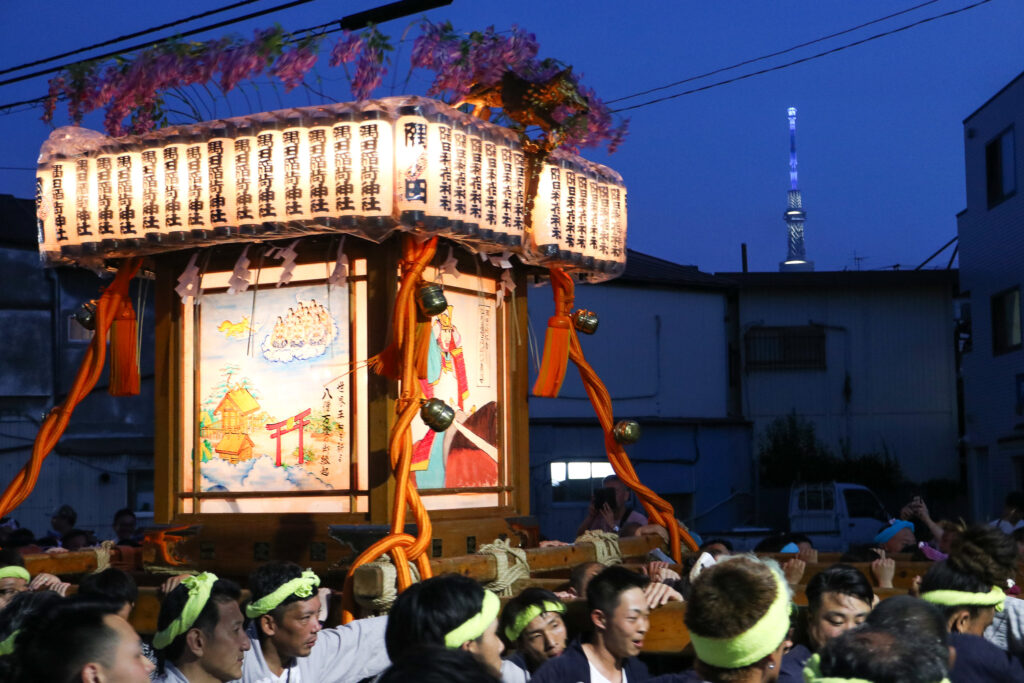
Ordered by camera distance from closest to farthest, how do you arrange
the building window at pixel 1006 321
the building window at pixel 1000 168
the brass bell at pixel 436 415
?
1. the brass bell at pixel 436 415
2. the building window at pixel 1000 168
3. the building window at pixel 1006 321

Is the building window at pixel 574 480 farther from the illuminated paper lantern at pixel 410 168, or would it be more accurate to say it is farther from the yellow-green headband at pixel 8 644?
the yellow-green headband at pixel 8 644

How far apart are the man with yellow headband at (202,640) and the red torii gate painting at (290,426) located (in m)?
3.46

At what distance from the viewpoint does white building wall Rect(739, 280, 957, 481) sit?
26.8 m

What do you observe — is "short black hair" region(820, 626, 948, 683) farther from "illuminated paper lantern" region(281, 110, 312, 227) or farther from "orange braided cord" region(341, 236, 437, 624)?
"illuminated paper lantern" region(281, 110, 312, 227)

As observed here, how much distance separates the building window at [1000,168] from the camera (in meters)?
20.8

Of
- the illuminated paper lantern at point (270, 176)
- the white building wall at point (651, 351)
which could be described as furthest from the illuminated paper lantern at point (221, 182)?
the white building wall at point (651, 351)

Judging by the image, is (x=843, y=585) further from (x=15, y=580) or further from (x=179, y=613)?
(x=15, y=580)

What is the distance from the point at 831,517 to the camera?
72.0 feet

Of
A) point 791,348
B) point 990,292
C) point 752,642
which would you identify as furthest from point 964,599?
point 791,348

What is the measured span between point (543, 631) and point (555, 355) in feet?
12.5

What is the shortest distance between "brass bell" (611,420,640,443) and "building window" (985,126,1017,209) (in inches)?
579

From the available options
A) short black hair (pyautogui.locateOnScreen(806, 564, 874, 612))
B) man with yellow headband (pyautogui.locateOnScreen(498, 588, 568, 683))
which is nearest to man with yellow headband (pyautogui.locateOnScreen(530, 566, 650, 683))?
man with yellow headband (pyautogui.locateOnScreen(498, 588, 568, 683))

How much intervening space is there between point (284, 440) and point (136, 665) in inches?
190

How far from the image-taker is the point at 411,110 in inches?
274
